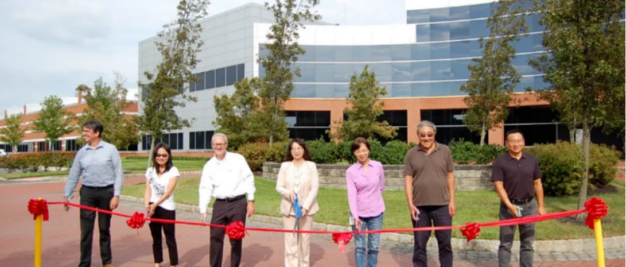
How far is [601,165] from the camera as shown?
47.6 feet

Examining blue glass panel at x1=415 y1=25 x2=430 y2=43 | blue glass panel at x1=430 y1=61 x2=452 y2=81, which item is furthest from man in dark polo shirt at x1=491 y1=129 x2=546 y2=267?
blue glass panel at x1=415 y1=25 x2=430 y2=43

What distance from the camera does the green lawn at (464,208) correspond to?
8234mm

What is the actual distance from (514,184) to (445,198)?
82cm

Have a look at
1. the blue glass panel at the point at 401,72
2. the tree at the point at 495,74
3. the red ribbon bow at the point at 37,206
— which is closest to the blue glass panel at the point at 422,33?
the blue glass panel at the point at 401,72

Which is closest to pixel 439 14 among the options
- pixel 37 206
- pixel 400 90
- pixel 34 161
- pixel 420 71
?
pixel 420 71

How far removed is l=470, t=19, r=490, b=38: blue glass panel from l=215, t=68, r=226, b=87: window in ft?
62.9

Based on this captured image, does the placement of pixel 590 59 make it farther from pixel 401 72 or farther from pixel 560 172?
pixel 401 72

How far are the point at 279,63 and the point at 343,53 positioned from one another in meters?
15.5

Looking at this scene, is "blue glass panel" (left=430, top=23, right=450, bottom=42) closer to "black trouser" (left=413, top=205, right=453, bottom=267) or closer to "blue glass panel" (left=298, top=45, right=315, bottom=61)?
"blue glass panel" (left=298, top=45, right=315, bottom=61)

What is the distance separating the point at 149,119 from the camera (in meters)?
19.8

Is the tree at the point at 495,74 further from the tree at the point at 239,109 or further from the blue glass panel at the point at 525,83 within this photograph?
the tree at the point at 239,109

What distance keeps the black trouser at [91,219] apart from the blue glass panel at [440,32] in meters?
32.3

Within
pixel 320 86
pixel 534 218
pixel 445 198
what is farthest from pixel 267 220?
pixel 320 86

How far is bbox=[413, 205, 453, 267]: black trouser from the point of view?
5477 mm
